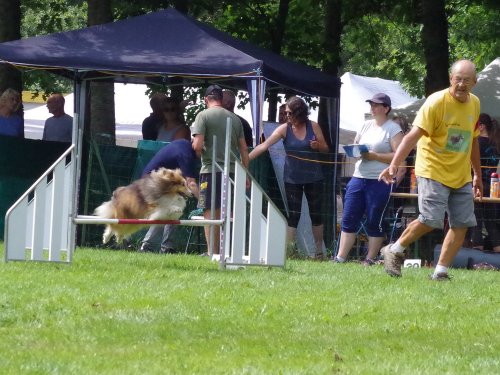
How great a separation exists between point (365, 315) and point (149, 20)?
921cm

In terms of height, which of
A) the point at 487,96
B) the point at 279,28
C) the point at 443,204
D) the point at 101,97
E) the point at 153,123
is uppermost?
the point at 279,28

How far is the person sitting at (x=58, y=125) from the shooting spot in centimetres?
1644

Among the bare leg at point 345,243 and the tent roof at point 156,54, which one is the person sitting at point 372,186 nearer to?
the bare leg at point 345,243

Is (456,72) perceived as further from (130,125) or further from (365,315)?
(130,125)

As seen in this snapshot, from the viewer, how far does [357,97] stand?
101 feet

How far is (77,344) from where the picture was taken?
265 inches

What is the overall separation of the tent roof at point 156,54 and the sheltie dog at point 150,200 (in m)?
3.80

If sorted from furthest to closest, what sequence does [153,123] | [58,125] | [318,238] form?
[58,125], [153,123], [318,238]

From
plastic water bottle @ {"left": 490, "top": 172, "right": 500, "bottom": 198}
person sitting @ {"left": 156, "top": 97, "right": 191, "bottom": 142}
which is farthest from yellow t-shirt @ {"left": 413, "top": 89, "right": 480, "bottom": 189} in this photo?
person sitting @ {"left": 156, "top": 97, "right": 191, "bottom": 142}

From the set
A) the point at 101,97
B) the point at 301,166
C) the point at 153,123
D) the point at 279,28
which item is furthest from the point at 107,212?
the point at 279,28

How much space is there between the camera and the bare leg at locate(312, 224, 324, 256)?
14773mm

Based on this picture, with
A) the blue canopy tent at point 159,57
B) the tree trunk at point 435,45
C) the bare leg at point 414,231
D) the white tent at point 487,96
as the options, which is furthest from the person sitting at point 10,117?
the white tent at point 487,96

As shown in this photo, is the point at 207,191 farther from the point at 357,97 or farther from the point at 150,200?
the point at 357,97

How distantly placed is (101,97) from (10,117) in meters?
4.39
